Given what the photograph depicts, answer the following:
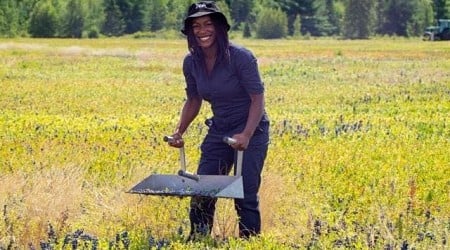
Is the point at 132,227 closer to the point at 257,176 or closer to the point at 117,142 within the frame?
the point at 257,176

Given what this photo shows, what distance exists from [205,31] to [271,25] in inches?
4597

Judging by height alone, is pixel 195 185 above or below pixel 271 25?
above

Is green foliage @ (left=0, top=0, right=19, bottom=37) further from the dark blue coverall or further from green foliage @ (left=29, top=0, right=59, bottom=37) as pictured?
the dark blue coverall

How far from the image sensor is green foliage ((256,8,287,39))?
4786 inches

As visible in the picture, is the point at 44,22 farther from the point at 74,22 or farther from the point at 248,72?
the point at 248,72

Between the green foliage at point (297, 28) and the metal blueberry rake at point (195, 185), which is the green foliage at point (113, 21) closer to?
the green foliage at point (297, 28)

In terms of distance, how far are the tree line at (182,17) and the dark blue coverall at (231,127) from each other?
359ft

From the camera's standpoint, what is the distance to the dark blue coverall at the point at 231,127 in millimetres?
6117

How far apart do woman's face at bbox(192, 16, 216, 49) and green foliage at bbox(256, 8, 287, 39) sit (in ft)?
380

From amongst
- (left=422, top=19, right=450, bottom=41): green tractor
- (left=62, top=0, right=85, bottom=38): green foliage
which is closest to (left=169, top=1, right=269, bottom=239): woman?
(left=422, top=19, right=450, bottom=41): green tractor

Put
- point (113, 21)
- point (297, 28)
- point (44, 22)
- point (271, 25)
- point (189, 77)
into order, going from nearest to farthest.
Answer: point (189, 77) → point (44, 22) → point (271, 25) → point (113, 21) → point (297, 28)

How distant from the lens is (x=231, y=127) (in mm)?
6379

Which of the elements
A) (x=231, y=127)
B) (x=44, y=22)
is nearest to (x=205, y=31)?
(x=231, y=127)

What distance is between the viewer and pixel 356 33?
120 m
